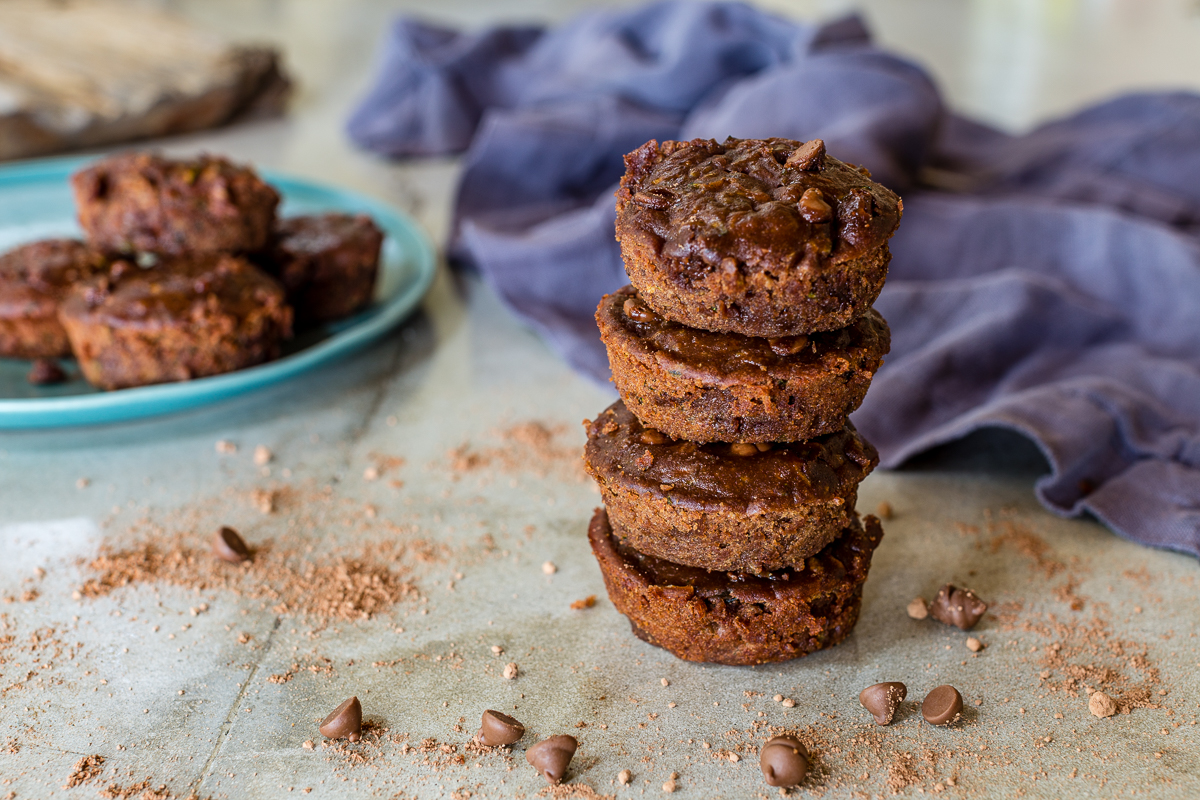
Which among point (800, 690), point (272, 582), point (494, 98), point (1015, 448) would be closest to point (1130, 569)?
point (1015, 448)

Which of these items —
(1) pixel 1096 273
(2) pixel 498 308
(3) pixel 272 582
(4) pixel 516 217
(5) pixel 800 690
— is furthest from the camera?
(4) pixel 516 217

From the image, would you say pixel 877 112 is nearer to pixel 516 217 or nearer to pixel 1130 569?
pixel 516 217

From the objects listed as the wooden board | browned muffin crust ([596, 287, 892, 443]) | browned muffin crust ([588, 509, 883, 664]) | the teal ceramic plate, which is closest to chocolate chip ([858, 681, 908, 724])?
browned muffin crust ([588, 509, 883, 664])

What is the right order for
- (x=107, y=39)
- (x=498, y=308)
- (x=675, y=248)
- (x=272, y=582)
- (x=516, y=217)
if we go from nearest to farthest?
1. (x=675, y=248)
2. (x=272, y=582)
3. (x=498, y=308)
4. (x=516, y=217)
5. (x=107, y=39)

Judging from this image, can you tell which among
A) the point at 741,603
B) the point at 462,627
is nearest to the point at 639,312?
the point at 741,603

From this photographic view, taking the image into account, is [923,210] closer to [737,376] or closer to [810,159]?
[810,159]

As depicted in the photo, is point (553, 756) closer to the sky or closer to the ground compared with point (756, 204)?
→ closer to the ground

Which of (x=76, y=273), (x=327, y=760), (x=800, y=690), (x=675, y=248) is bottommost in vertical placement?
(x=800, y=690)
